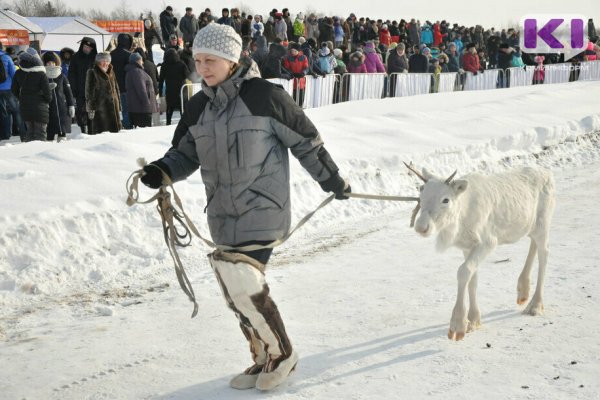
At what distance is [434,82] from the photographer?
21703 mm

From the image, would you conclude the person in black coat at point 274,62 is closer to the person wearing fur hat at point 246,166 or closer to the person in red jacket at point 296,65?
the person in red jacket at point 296,65

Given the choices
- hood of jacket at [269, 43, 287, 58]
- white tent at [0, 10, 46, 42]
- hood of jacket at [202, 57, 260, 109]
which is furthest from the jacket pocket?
white tent at [0, 10, 46, 42]

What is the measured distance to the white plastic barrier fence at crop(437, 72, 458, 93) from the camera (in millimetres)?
22000

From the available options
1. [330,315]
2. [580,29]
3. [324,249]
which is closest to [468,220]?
[330,315]

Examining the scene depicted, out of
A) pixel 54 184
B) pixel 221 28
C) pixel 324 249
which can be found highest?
pixel 221 28

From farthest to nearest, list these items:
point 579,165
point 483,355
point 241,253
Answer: point 579,165 < point 483,355 < point 241,253

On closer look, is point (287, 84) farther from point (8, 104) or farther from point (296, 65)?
point (8, 104)

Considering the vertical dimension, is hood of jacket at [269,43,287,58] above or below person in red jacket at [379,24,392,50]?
below

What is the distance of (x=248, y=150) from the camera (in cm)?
417

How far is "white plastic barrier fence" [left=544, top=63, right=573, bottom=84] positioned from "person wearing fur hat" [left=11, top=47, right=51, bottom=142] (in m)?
19.7

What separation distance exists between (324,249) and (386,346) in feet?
8.69

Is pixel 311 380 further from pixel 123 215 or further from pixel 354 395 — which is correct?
pixel 123 215

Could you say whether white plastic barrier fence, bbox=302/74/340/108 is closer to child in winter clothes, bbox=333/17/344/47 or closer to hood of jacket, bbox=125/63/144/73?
hood of jacket, bbox=125/63/144/73

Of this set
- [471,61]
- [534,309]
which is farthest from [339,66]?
[534,309]
